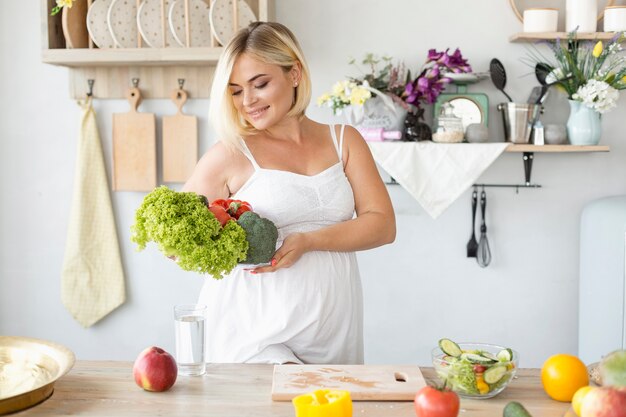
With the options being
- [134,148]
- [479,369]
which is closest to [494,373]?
[479,369]

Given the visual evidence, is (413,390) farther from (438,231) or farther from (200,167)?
(438,231)

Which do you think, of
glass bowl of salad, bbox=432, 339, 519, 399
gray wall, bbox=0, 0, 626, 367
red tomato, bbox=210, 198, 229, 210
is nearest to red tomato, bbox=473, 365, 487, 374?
glass bowl of salad, bbox=432, 339, 519, 399

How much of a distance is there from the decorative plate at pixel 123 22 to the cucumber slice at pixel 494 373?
2.05 meters

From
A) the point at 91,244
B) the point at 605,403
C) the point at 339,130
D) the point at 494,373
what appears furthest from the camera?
the point at 91,244

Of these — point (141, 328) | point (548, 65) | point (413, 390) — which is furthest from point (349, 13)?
point (413, 390)

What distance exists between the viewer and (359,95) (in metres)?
2.86

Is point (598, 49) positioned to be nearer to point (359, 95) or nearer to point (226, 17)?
point (359, 95)

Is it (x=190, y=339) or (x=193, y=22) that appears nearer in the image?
(x=190, y=339)

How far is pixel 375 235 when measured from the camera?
199 centimetres

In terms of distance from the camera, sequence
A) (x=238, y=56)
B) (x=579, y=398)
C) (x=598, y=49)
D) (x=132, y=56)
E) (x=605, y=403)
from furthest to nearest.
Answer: (x=132, y=56), (x=598, y=49), (x=238, y=56), (x=579, y=398), (x=605, y=403)

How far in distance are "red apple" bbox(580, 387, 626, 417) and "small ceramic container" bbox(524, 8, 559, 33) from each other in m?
1.98

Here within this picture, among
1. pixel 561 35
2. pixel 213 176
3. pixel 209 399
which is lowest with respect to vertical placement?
pixel 209 399

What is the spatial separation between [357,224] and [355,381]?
1.80 ft

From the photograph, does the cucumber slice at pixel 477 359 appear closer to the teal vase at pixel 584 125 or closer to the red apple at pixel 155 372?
the red apple at pixel 155 372
